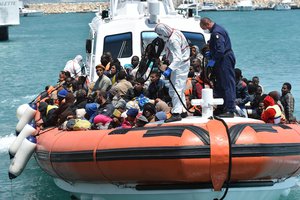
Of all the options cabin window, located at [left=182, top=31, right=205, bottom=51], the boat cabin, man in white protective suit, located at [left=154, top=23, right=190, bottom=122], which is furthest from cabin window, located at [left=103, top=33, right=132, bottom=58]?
man in white protective suit, located at [left=154, top=23, right=190, bottom=122]

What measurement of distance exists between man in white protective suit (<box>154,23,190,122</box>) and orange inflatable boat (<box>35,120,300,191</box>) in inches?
28.4

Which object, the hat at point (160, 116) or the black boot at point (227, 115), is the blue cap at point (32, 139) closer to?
the hat at point (160, 116)

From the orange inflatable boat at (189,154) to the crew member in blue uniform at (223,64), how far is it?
711mm

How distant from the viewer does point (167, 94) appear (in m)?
10.1

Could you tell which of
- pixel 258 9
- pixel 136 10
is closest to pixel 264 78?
pixel 136 10

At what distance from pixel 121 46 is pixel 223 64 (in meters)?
4.41

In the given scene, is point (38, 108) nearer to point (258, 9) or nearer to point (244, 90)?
point (244, 90)

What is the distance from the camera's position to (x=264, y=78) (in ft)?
82.7

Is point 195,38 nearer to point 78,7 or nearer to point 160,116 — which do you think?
point 160,116

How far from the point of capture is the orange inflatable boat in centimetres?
791

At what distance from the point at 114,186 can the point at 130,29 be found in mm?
4984

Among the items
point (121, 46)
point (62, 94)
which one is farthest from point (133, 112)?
point (121, 46)

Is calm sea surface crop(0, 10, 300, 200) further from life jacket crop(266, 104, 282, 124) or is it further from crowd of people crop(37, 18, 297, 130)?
life jacket crop(266, 104, 282, 124)

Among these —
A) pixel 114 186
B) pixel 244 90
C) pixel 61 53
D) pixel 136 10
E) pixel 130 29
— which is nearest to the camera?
pixel 114 186
